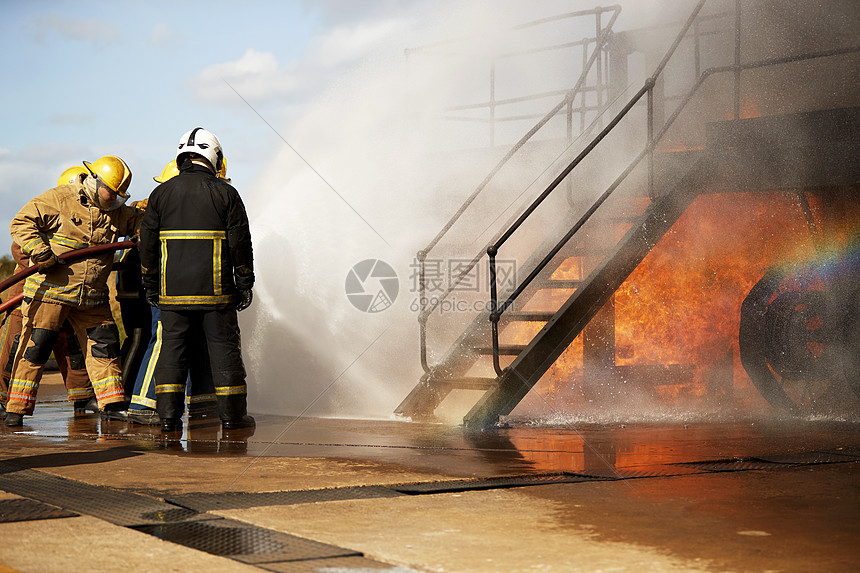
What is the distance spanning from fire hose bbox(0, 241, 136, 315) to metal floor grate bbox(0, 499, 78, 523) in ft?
13.2

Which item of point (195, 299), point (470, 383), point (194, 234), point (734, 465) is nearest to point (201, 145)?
point (194, 234)

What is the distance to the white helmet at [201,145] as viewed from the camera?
748cm

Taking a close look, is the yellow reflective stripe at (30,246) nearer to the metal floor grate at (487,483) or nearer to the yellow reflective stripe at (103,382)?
the yellow reflective stripe at (103,382)

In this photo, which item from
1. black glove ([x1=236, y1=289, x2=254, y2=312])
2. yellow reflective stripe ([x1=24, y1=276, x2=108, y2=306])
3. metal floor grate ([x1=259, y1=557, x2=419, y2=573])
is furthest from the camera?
yellow reflective stripe ([x1=24, y1=276, x2=108, y2=306])

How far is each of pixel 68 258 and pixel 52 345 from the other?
75 centimetres

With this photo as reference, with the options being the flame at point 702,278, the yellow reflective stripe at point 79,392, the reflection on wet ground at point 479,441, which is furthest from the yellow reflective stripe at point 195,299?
the flame at point 702,278

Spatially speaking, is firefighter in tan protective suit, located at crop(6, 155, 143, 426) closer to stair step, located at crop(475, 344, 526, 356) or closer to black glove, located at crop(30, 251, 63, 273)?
black glove, located at crop(30, 251, 63, 273)

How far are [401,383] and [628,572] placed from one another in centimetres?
643

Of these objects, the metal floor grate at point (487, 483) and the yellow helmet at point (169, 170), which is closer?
the metal floor grate at point (487, 483)

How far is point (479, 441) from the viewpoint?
6547mm

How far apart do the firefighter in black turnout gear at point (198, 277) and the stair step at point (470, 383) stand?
1.61 m

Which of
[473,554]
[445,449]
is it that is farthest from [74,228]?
[473,554]

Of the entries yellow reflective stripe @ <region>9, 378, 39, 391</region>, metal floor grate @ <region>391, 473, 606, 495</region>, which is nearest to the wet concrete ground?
metal floor grate @ <region>391, 473, 606, 495</region>

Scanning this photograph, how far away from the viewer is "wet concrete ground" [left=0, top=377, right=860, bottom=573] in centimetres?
325
